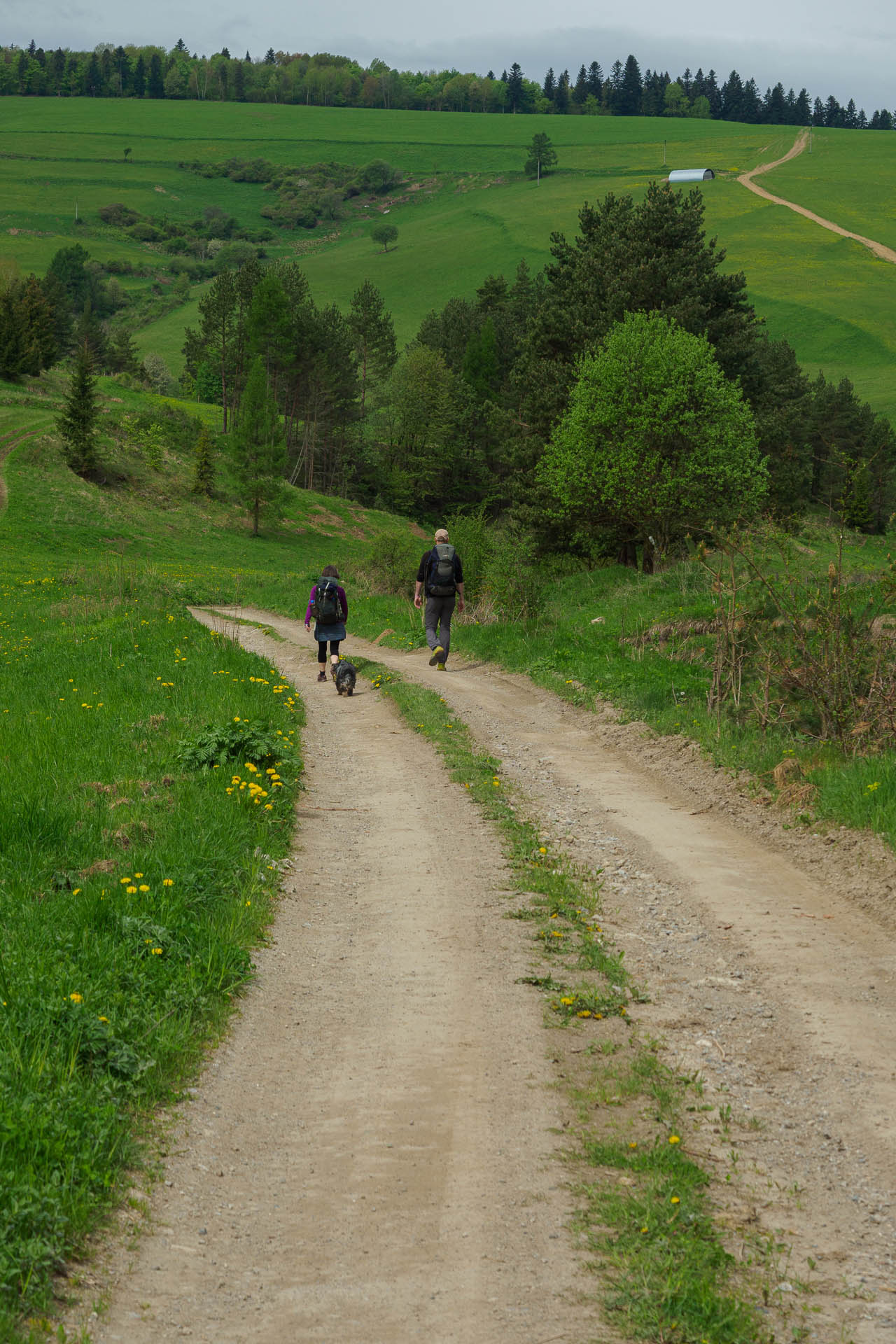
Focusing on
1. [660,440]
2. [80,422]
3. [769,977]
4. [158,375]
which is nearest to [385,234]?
[158,375]

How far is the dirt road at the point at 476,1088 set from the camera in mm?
3678

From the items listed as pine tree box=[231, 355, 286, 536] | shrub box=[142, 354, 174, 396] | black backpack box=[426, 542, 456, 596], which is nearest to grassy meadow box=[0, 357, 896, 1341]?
black backpack box=[426, 542, 456, 596]

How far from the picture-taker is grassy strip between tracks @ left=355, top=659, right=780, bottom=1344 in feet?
11.8

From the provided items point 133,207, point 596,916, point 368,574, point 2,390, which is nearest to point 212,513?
point 2,390

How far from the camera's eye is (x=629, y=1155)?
451 cm

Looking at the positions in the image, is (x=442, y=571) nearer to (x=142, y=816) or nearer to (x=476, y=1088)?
(x=142, y=816)

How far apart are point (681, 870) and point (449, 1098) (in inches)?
157

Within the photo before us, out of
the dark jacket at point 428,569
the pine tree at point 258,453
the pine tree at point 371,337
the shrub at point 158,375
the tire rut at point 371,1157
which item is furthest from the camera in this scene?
the shrub at point 158,375

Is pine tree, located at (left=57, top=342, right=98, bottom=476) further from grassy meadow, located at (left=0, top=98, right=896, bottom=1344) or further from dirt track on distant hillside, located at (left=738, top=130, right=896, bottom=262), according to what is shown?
dirt track on distant hillside, located at (left=738, top=130, right=896, bottom=262)

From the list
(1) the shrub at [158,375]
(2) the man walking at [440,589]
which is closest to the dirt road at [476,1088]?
(2) the man walking at [440,589]

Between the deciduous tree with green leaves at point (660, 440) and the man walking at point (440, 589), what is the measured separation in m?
10.8

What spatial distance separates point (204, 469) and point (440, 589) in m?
53.5

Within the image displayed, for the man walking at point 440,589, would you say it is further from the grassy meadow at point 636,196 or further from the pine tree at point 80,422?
the grassy meadow at point 636,196

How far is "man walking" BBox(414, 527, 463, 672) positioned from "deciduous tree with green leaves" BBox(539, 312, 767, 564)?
1077 centimetres
